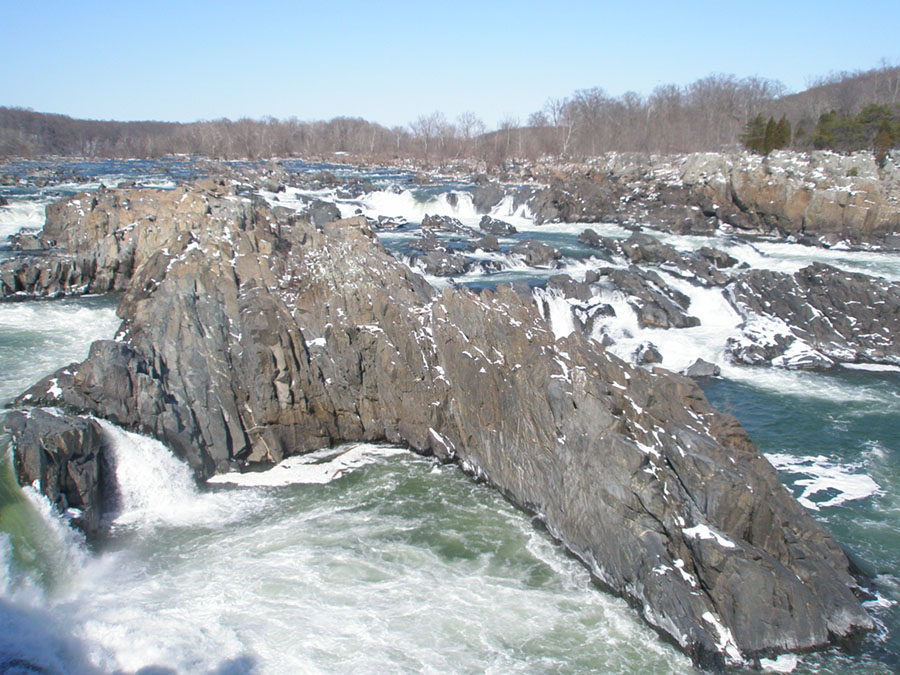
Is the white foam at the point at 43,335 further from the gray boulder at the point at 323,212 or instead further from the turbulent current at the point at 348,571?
the gray boulder at the point at 323,212

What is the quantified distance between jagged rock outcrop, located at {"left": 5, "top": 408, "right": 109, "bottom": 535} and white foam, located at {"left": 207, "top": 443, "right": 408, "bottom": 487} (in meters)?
2.69

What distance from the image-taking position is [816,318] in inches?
1008

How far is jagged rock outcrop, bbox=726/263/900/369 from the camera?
23859 millimetres

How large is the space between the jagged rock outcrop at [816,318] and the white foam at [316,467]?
1484cm

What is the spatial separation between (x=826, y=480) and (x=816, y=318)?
479 inches

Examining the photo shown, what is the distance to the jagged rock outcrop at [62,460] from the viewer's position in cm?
1207

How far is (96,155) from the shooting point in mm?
105938

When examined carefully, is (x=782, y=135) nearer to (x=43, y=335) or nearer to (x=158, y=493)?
(x=43, y=335)

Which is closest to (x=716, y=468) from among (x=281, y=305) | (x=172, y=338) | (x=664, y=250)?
(x=281, y=305)

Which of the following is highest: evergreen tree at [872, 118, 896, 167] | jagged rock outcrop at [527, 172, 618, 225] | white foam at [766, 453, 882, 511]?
evergreen tree at [872, 118, 896, 167]

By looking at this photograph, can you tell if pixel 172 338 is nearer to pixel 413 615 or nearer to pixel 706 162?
pixel 413 615

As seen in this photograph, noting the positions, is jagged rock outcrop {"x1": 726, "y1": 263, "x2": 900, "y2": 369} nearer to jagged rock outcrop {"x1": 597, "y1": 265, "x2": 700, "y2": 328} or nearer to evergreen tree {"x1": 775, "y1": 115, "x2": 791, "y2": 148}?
jagged rock outcrop {"x1": 597, "y1": 265, "x2": 700, "y2": 328}

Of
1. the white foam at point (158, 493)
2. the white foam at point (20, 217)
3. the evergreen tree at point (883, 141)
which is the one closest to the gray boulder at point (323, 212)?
the white foam at point (20, 217)

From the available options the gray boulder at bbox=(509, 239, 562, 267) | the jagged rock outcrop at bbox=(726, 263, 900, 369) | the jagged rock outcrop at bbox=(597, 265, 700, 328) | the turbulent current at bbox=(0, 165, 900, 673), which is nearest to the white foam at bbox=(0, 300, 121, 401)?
the turbulent current at bbox=(0, 165, 900, 673)
